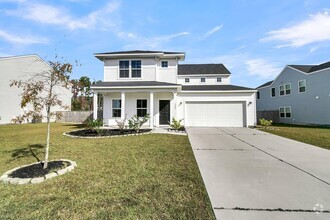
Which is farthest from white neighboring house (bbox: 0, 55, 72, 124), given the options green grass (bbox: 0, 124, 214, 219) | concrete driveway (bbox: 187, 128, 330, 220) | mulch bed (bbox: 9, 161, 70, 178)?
concrete driveway (bbox: 187, 128, 330, 220)

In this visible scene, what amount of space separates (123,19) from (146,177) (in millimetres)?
10724

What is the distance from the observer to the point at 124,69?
610 inches

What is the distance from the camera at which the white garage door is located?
50.1ft

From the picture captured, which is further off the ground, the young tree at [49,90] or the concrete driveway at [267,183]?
the young tree at [49,90]

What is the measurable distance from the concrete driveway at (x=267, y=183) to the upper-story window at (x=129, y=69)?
35.0ft

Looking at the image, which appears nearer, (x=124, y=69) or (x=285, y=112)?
(x=124, y=69)

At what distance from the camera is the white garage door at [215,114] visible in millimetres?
15281

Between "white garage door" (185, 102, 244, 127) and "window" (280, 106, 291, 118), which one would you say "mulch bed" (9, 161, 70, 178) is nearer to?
"white garage door" (185, 102, 244, 127)

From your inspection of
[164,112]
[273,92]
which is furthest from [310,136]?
[273,92]

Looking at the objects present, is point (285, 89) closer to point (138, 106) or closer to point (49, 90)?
point (138, 106)

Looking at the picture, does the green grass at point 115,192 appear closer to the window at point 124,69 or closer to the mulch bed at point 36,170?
the mulch bed at point 36,170

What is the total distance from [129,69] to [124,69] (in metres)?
0.44

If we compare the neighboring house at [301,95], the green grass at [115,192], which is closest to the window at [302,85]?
the neighboring house at [301,95]

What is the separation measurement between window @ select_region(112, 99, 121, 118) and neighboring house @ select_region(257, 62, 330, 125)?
19751mm
